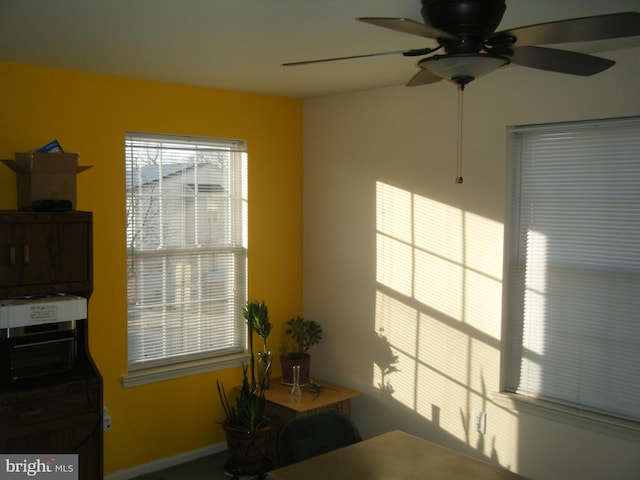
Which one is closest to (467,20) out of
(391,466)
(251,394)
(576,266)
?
(391,466)

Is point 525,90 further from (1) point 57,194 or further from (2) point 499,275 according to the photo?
(1) point 57,194

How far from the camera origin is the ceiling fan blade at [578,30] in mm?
1668

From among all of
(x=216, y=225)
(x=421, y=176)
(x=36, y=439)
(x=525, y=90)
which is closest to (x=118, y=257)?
(x=216, y=225)

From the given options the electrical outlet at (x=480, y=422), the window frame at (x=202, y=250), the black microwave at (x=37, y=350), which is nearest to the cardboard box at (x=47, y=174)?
the black microwave at (x=37, y=350)

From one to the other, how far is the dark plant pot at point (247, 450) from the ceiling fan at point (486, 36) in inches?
112

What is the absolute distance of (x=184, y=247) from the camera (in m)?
4.45

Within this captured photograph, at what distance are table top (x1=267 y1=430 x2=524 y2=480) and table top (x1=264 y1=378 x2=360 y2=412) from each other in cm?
146

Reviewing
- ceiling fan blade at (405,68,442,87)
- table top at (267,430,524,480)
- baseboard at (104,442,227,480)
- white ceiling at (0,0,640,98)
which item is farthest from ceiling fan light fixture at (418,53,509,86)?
baseboard at (104,442,227,480)

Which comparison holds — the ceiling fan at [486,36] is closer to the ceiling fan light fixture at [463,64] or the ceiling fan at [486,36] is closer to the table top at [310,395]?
the ceiling fan light fixture at [463,64]

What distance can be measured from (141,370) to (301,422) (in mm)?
1695

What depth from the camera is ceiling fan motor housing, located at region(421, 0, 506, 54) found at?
1920 mm

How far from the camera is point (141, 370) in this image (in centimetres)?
428

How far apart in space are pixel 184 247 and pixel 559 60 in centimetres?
295

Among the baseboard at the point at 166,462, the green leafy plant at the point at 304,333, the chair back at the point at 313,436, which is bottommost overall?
the baseboard at the point at 166,462
